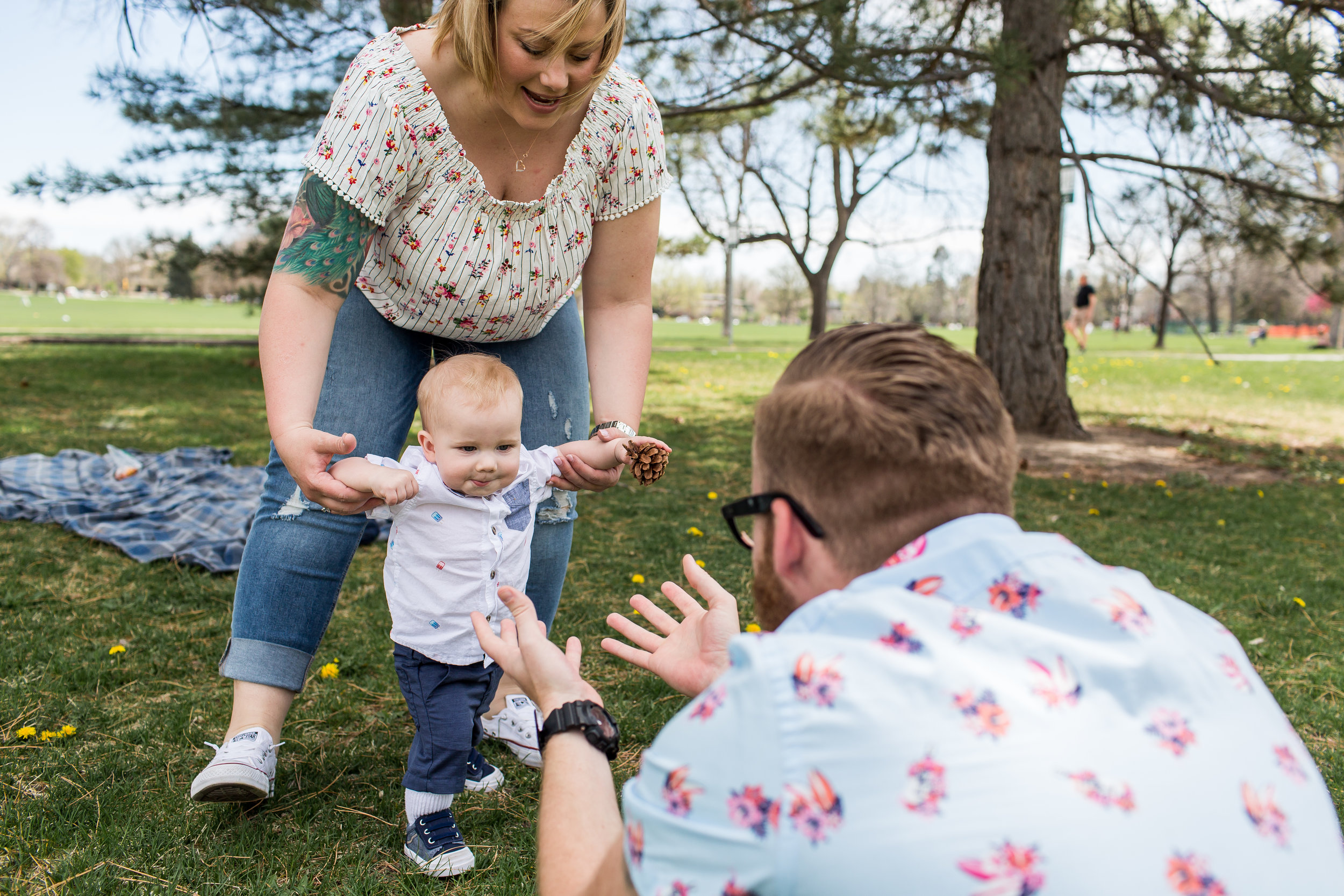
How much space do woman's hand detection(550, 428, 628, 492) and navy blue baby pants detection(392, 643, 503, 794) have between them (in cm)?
46

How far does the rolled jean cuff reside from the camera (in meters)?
2.06

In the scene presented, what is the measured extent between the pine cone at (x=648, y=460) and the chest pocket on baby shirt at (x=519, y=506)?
1.07 feet

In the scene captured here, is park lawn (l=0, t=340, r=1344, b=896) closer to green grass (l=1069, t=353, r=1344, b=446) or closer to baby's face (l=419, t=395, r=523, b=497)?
baby's face (l=419, t=395, r=523, b=497)

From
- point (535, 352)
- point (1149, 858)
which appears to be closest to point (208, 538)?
point (535, 352)

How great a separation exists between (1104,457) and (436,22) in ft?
21.4

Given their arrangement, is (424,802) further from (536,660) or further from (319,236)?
(319,236)

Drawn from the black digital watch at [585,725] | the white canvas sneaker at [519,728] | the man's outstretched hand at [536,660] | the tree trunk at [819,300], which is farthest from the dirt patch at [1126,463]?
the tree trunk at [819,300]

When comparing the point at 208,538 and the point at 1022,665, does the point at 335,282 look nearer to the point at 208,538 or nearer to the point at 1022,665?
the point at 1022,665

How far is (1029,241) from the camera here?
7.30 m

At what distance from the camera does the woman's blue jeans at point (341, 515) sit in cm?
207

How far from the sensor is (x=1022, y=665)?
0.85 m

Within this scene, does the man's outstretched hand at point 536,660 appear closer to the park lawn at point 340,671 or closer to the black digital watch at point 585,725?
the black digital watch at point 585,725

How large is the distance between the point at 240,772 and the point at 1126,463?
6688mm

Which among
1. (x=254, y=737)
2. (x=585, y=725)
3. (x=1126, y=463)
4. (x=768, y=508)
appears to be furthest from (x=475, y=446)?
(x=1126, y=463)
